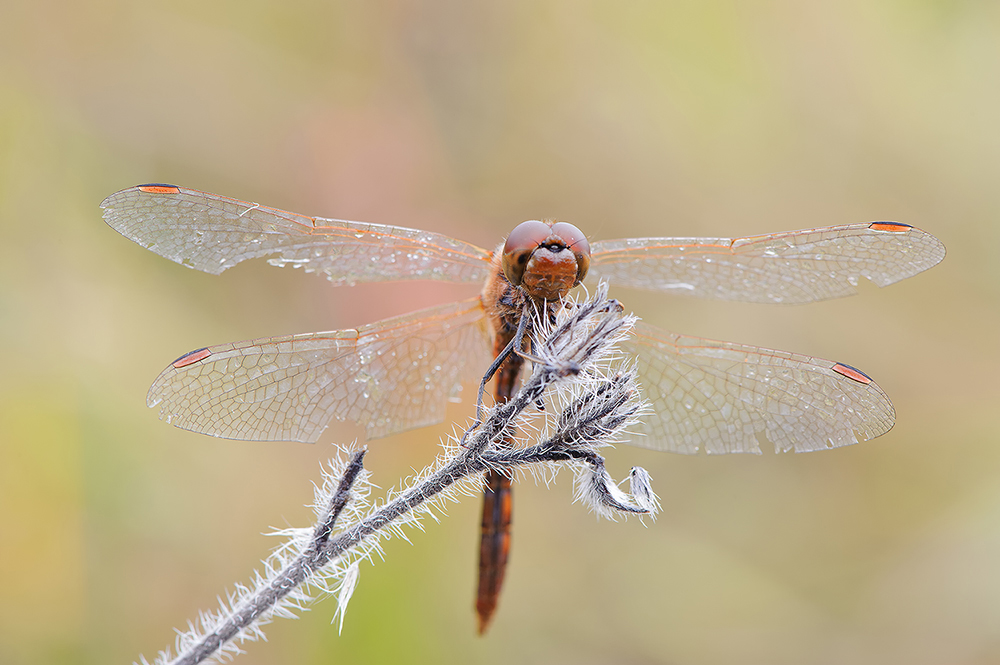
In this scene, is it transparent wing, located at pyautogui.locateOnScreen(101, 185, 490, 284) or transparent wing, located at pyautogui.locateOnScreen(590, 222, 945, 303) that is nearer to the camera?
transparent wing, located at pyautogui.locateOnScreen(101, 185, 490, 284)

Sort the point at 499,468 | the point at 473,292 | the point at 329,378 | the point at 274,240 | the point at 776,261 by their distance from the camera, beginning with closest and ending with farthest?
the point at 499,468, the point at 329,378, the point at 274,240, the point at 776,261, the point at 473,292

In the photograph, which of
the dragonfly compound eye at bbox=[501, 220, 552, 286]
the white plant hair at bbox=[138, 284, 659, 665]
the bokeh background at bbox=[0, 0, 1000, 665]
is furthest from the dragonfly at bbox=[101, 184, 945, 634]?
the bokeh background at bbox=[0, 0, 1000, 665]

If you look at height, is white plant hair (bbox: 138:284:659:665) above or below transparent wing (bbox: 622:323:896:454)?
below

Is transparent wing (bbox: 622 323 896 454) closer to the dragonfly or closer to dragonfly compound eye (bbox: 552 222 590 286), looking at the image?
the dragonfly

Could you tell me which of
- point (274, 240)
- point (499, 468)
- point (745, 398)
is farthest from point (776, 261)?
point (274, 240)

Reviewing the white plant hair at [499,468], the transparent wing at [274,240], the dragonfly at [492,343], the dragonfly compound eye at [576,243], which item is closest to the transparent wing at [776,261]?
the dragonfly at [492,343]

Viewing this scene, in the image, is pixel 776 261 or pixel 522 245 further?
pixel 776 261

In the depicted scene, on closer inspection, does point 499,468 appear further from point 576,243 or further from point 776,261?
point 776,261
